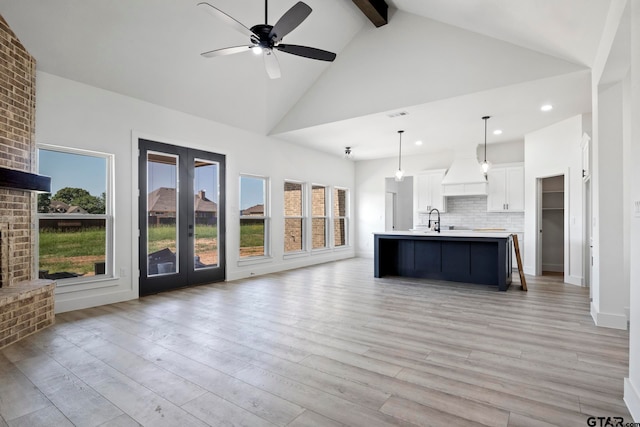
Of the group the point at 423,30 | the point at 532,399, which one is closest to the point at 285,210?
the point at 423,30

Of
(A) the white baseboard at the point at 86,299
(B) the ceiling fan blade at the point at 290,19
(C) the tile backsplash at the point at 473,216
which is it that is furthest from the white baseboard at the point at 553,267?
(A) the white baseboard at the point at 86,299

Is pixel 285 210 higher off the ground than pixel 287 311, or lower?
higher

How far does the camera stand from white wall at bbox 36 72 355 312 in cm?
418

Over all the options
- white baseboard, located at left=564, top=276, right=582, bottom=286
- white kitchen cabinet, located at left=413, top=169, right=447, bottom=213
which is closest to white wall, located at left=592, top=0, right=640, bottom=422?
white baseboard, located at left=564, top=276, right=582, bottom=286

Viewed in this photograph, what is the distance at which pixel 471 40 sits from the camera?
481 cm

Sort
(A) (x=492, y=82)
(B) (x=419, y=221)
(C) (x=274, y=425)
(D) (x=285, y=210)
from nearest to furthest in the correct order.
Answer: (C) (x=274, y=425), (A) (x=492, y=82), (D) (x=285, y=210), (B) (x=419, y=221)

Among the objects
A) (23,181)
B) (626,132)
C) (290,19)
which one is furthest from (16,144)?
(626,132)

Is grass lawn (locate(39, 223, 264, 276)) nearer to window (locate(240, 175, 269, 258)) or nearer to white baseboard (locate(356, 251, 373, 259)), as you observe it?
window (locate(240, 175, 269, 258))

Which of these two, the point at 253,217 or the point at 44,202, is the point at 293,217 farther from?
the point at 44,202

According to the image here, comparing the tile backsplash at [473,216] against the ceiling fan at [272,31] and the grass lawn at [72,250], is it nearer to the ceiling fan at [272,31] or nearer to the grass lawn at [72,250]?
the ceiling fan at [272,31]

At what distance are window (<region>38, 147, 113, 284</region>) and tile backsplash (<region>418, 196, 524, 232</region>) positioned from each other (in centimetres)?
715

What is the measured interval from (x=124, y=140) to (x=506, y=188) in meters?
7.63

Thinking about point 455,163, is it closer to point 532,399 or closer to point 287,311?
point 287,311

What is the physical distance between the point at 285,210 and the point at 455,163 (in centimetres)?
432
